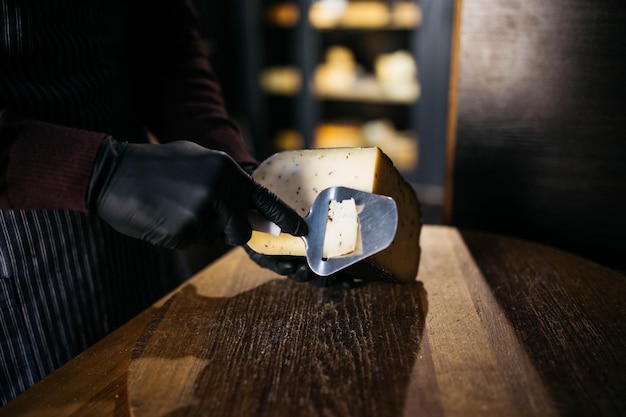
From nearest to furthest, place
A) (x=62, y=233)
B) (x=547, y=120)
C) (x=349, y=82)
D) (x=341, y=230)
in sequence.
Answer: (x=341, y=230) < (x=62, y=233) < (x=547, y=120) < (x=349, y=82)

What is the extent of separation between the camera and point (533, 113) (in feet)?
4.48

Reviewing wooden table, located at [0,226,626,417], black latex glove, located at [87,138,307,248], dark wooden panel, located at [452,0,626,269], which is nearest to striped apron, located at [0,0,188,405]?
wooden table, located at [0,226,626,417]

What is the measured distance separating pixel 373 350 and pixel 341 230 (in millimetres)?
210

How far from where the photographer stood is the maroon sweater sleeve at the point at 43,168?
829 mm

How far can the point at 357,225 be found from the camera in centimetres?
92

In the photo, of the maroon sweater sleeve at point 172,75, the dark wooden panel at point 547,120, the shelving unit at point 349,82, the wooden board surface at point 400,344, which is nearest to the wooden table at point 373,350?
the wooden board surface at point 400,344

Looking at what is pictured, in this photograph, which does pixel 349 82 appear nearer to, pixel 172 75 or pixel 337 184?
pixel 172 75

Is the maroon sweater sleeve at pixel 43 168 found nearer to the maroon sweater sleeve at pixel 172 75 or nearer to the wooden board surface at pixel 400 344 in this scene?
the wooden board surface at pixel 400 344

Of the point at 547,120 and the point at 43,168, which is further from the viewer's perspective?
the point at 547,120

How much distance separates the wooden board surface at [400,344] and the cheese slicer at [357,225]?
0.12 m

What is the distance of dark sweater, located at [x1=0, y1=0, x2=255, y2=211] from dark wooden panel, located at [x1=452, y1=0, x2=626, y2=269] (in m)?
0.66

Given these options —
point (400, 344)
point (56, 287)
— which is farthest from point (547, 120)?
point (56, 287)

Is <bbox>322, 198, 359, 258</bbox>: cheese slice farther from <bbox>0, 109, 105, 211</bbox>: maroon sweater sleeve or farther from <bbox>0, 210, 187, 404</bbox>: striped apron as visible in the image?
<bbox>0, 210, 187, 404</bbox>: striped apron

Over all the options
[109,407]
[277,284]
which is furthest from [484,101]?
[109,407]
